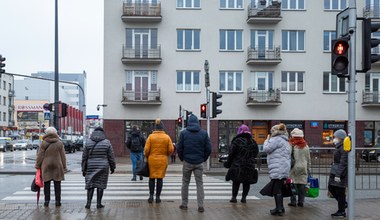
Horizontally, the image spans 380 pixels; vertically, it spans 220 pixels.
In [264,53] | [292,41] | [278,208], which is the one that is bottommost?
[278,208]

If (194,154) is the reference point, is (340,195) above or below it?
below

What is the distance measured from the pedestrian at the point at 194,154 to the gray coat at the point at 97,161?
146cm

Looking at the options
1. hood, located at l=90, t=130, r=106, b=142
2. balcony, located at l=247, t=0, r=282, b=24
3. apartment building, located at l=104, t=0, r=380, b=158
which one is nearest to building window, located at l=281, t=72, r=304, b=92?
apartment building, located at l=104, t=0, r=380, b=158

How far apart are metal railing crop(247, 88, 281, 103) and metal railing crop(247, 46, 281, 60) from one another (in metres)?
2.42

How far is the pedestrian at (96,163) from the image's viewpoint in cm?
962

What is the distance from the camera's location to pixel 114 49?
3566 cm

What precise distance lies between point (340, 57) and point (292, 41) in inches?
1161

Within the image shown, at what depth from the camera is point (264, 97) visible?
35938 mm

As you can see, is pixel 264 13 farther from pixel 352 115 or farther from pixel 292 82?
pixel 352 115

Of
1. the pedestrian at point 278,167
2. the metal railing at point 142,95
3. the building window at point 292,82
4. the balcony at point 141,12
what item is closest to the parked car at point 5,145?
the metal railing at point 142,95

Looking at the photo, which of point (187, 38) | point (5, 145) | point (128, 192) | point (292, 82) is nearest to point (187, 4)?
point (187, 38)

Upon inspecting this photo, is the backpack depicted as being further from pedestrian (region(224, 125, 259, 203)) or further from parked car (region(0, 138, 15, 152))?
parked car (region(0, 138, 15, 152))

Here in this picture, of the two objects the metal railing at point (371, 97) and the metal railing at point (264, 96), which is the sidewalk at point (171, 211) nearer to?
the metal railing at point (264, 96)

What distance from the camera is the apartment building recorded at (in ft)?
117
